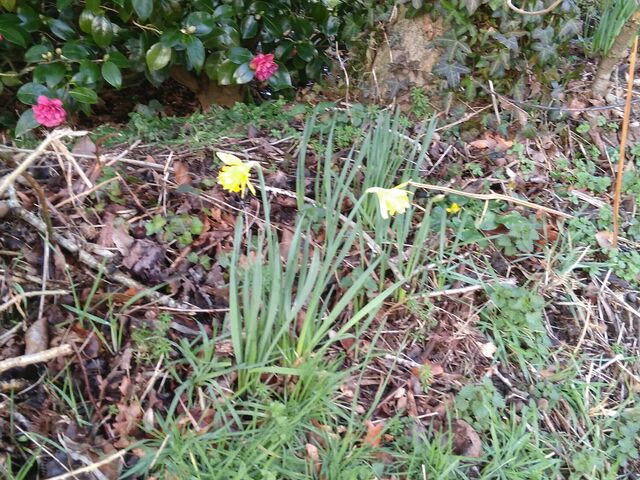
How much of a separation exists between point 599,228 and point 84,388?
1.85 metres

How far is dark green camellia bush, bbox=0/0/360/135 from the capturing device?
8.28ft

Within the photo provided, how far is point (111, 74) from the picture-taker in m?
2.52

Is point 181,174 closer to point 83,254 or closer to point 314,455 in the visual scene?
point 83,254

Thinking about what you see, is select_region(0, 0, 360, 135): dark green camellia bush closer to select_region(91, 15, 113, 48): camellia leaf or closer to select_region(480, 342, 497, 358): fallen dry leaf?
select_region(91, 15, 113, 48): camellia leaf

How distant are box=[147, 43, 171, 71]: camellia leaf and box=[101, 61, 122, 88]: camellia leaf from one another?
0.14 meters

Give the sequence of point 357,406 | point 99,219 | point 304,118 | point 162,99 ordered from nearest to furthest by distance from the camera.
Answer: point 357,406 → point 99,219 → point 304,118 → point 162,99

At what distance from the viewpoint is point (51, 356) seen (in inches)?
59.3

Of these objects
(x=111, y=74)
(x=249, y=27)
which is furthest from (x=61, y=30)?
(x=249, y=27)

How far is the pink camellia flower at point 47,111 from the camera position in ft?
7.87

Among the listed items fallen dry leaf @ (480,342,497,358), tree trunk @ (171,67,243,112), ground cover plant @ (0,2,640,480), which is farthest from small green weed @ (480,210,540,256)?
tree trunk @ (171,67,243,112)

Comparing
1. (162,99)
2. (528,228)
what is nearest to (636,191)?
(528,228)

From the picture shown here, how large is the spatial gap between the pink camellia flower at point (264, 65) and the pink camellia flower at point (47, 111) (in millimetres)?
857

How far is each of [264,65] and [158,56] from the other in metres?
0.47

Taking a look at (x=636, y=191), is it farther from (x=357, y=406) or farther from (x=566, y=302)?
(x=357, y=406)
